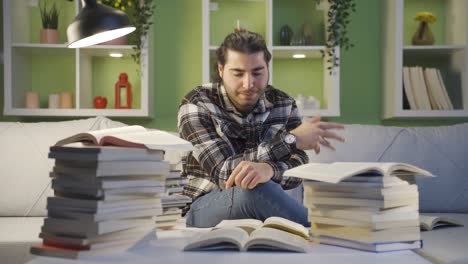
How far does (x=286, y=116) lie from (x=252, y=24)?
3.24ft

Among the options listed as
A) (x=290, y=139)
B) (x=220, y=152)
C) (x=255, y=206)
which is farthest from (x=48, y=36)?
(x=255, y=206)

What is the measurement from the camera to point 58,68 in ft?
11.2

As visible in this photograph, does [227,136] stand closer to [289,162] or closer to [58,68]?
[289,162]

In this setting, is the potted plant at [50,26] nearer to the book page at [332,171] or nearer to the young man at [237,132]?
the young man at [237,132]

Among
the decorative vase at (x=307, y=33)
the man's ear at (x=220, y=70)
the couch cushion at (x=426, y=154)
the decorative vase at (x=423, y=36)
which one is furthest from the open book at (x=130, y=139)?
the decorative vase at (x=423, y=36)

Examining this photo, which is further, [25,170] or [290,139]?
[25,170]

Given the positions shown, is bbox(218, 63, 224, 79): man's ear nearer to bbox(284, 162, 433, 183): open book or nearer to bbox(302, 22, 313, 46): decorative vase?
bbox(302, 22, 313, 46): decorative vase

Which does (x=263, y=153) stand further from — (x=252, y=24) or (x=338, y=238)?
(x=252, y=24)

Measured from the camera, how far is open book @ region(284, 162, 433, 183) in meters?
1.27

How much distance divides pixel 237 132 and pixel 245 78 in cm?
22

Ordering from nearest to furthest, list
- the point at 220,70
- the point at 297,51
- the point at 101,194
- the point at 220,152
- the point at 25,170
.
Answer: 1. the point at 101,194
2. the point at 220,152
3. the point at 220,70
4. the point at 25,170
5. the point at 297,51

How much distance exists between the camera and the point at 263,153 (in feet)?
7.29

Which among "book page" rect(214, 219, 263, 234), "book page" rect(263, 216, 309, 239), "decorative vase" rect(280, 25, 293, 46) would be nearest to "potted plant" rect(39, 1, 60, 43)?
"decorative vase" rect(280, 25, 293, 46)

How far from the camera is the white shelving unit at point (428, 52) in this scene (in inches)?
123
